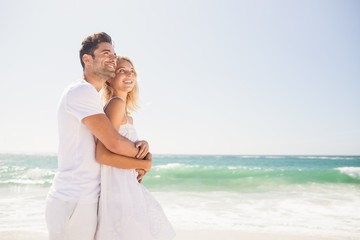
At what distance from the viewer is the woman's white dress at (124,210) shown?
225 centimetres

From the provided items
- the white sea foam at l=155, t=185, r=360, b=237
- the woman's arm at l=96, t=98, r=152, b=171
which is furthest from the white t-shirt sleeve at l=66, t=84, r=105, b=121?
the white sea foam at l=155, t=185, r=360, b=237

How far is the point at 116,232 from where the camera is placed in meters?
2.27

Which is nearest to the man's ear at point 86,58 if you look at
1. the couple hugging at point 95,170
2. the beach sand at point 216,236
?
the couple hugging at point 95,170

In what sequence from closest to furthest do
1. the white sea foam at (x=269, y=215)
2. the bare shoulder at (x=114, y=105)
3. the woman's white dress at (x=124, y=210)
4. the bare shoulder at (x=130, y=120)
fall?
the woman's white dress at (x=124, y=210)
the bare shoulder at (x=114, y=105)
the bare shoulder at (x=130, y=120)
the white sea foam at (x=269, y=215)

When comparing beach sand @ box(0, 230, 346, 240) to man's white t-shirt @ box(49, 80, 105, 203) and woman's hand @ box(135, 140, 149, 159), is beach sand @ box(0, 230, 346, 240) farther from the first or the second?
man's white t-shirt @ box(49, 80, 105, 203)

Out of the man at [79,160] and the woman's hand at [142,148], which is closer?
the man at [79,160]

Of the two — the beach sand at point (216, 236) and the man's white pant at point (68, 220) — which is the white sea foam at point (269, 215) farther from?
the man's white pant at point (68, 220)

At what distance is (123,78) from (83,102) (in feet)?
2.11

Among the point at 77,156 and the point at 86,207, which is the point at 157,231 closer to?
the point at 86,207

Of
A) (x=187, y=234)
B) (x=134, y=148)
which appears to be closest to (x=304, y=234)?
(x=187, y=234)

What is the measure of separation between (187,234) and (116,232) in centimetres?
399

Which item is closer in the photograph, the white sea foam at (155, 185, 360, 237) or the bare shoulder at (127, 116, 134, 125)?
the bare shoulder at (127, 116, 134, 125)

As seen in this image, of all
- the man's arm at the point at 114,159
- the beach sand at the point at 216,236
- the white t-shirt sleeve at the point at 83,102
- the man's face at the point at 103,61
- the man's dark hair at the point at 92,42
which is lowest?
the beach sand at the point at 216,236

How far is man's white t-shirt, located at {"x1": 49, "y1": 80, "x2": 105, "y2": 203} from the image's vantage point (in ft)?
7.09
